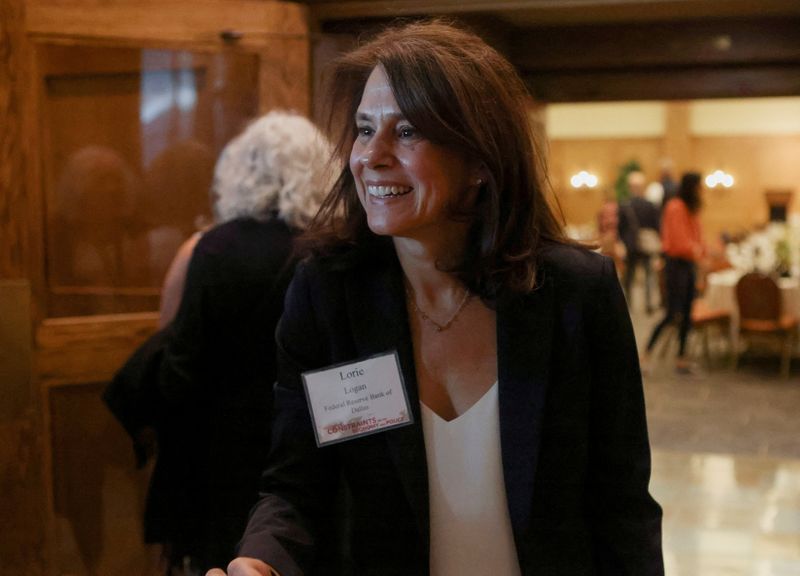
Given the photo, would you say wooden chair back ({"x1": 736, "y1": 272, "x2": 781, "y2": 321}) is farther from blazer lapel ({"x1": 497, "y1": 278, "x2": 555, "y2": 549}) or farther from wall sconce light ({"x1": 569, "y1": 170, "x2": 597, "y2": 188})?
wall sconce light ({"x1": 569, "y1": 170, "x2": 597, "y2": 188})

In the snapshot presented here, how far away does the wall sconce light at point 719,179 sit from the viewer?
16.4 metres

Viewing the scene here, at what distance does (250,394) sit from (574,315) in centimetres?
112

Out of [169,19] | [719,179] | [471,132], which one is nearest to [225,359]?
[471,132]

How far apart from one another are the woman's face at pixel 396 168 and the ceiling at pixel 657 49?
139 inches

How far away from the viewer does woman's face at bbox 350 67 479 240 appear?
131 cm

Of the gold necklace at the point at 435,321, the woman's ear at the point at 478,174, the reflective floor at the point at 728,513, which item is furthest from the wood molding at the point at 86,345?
the reflective floor at the point at 728,513

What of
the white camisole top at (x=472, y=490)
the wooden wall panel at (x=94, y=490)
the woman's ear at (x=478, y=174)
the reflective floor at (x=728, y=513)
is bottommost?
the reflective floor at (x=728, y=513)

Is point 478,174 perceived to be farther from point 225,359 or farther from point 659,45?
point 659,45

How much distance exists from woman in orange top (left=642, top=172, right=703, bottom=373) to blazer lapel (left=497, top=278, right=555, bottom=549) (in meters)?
6.53

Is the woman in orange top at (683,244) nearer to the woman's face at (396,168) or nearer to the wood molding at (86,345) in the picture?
the wood molding at (86,345)

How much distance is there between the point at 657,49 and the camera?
534 centimetres

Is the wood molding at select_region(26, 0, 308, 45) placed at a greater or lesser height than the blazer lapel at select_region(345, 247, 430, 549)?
greater

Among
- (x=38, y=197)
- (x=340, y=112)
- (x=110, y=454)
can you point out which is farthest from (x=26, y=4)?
(x=340, y=112)

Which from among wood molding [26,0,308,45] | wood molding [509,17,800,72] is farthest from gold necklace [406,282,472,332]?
wood molding [509,17,800,72]
